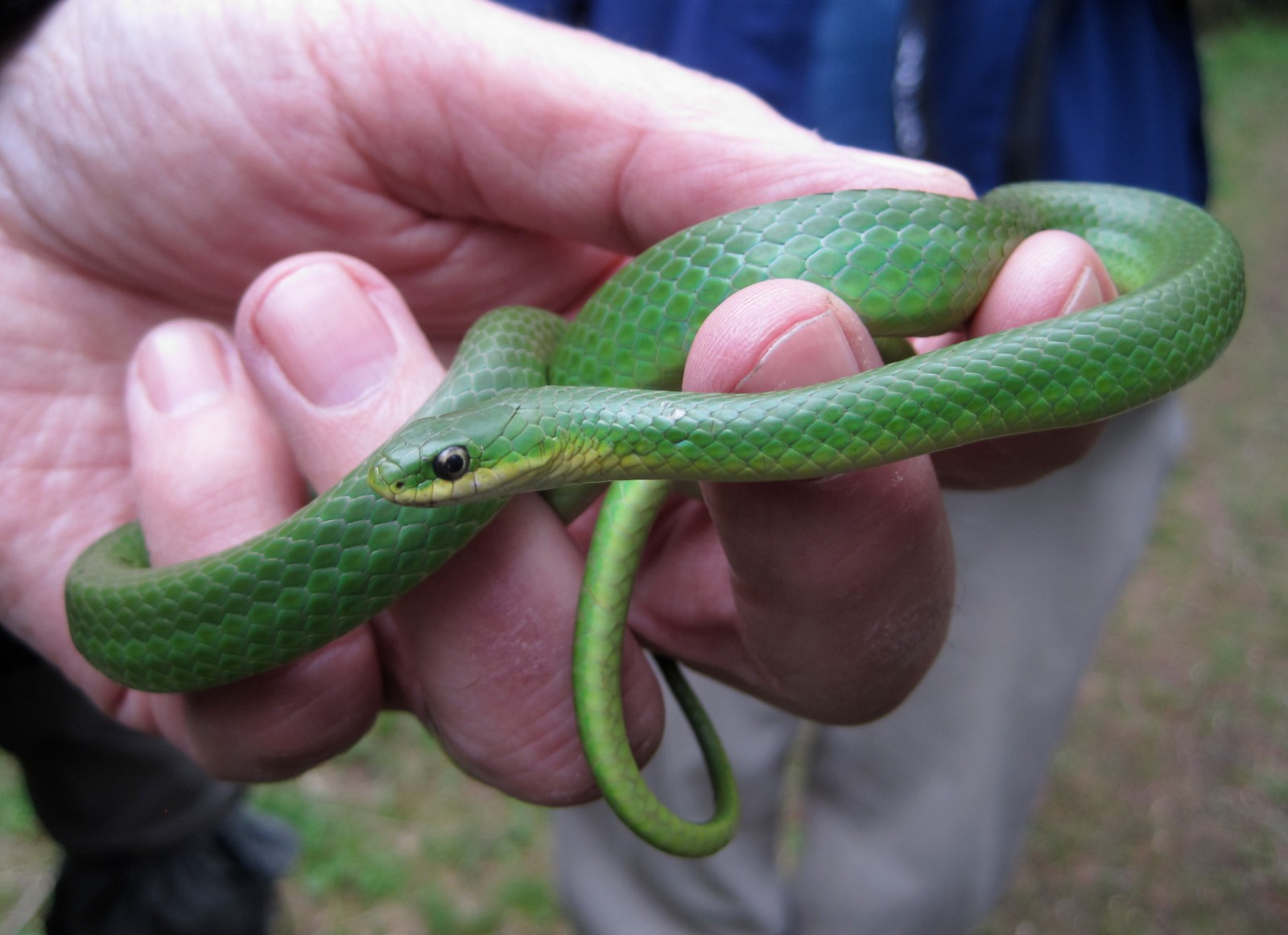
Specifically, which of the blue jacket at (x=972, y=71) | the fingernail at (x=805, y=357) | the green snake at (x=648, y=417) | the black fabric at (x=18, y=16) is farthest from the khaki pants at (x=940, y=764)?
the black fabric at (x=18, y=16)

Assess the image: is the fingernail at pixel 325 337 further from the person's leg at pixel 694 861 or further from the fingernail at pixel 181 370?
the person's leg at pixel 694 861

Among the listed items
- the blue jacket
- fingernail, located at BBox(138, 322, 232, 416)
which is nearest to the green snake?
fingernail, located at BBox(138, 322, 232, 416)

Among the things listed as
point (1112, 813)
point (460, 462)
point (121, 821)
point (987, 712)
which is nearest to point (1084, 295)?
point (460, 462)

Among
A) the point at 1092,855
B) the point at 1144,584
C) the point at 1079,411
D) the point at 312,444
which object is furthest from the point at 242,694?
the point at 1144,584

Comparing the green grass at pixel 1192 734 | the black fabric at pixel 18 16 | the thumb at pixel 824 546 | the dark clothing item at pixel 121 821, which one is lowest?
the green grass at pixel 1192 734

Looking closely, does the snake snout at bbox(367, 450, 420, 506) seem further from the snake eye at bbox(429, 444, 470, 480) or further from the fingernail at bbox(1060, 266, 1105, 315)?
the fingernail at bbox(1060, 266, 1105, 315)

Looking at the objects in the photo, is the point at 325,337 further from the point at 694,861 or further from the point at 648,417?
the point at 694,861
